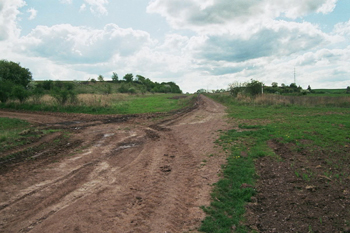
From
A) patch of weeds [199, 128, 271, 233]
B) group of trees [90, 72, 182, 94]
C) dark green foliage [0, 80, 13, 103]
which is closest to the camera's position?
patch of weeds [199, 128, 271, 233]

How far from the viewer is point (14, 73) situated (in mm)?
46500

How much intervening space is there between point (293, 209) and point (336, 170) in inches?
105

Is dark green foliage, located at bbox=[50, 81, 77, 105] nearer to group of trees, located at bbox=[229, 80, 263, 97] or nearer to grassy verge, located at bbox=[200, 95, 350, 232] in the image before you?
grassy verge, located at bbox=[200, 95, 350, 232]

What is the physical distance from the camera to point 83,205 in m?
4.78

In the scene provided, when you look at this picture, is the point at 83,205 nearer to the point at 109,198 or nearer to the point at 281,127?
the point at 109,198

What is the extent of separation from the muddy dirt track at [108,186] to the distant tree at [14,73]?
4400cm

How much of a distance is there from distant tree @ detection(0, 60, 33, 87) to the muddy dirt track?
4400cm

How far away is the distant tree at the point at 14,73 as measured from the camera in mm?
43938

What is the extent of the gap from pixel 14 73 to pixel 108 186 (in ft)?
173

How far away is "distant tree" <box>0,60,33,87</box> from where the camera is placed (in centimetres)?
4394

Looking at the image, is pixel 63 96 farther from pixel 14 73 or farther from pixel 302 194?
pixel 14 73

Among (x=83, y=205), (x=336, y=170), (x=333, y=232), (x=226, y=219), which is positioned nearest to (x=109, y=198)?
(x=83, y=205)

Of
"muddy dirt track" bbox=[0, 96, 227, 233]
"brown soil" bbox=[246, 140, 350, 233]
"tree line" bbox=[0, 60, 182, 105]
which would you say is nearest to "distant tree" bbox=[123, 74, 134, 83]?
"tree line" bbox=[0, 60, 182, 105]

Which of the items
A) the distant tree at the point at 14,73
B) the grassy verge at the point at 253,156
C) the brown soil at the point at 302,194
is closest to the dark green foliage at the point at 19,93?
the distant tree at the point at 14,73
